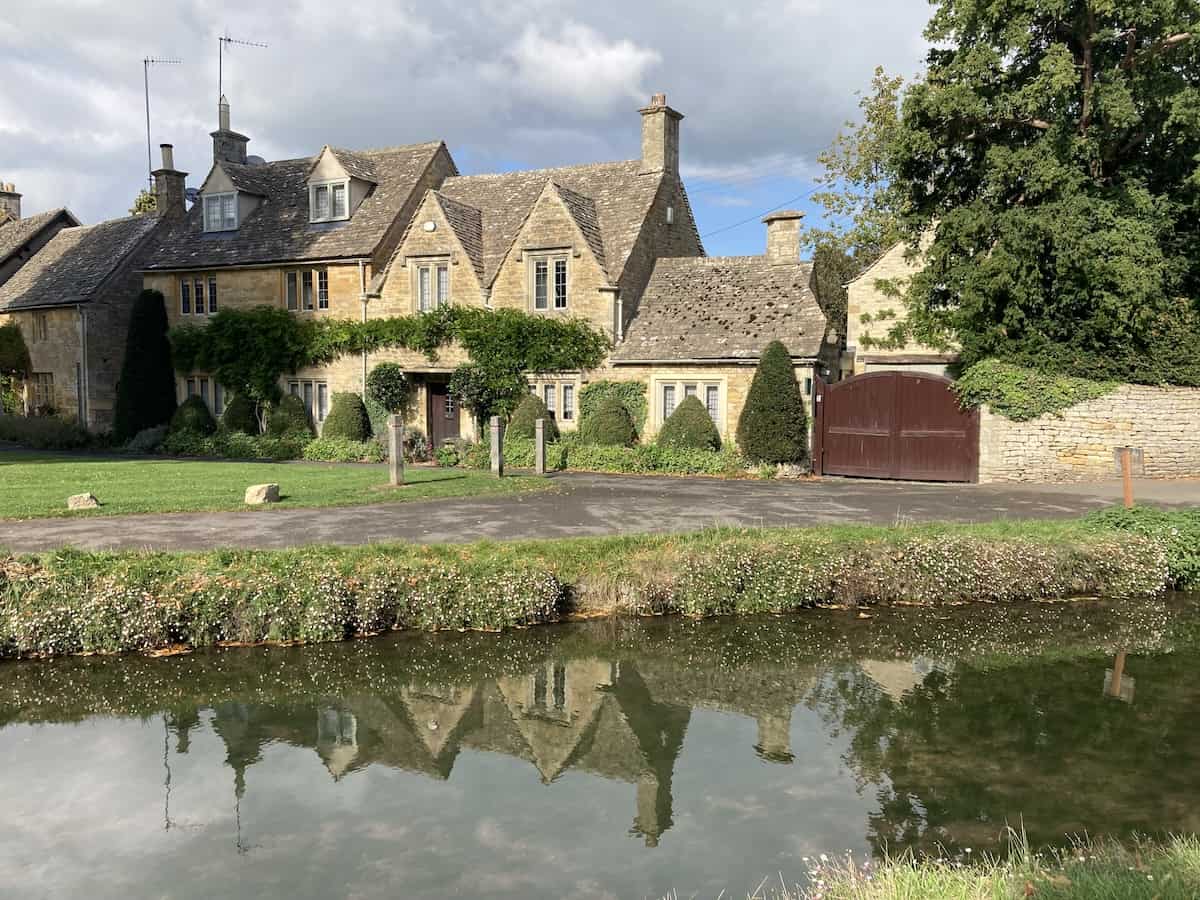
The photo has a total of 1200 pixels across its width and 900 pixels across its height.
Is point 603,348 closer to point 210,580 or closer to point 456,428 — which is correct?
point 456,428

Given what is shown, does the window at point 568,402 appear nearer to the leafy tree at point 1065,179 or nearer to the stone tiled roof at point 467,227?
the stone tiled roof at point 467,227

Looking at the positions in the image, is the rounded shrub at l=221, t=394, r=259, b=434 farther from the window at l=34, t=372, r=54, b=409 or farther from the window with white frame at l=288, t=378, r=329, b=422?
the window at l=34, t=372, r=54, b=409

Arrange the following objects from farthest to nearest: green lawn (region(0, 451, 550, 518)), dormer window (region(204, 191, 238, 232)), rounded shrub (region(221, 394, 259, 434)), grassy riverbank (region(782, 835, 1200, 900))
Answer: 1. dormer window (region(204, 191, 238, 232))
2. rounded shrub (region(221, 394, 259, 434))
3. green lawn (region(0, 451, 550, 518))
4. grassy riverbank (region(782, 835, 1200, 900))

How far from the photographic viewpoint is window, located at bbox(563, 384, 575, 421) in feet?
95.8

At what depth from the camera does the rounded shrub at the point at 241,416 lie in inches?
1293

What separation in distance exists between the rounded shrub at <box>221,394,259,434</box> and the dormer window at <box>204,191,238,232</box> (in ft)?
24.2

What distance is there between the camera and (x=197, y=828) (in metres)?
7.39

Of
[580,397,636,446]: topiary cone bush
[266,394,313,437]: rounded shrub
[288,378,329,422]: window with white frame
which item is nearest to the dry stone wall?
[580,397,636,446]: topiary cone bush

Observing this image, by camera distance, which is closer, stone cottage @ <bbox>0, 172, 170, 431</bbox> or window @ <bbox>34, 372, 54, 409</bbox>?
stone cottage @ <bbox>0, 172, 170, 431</bbox>

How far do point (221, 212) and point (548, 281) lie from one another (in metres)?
15.5

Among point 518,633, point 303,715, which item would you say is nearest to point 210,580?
point 303,715

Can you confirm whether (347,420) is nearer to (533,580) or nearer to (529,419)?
(529,419)

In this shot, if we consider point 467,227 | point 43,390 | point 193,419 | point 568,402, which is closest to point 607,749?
point 568,402

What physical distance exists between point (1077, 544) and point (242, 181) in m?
33.4
